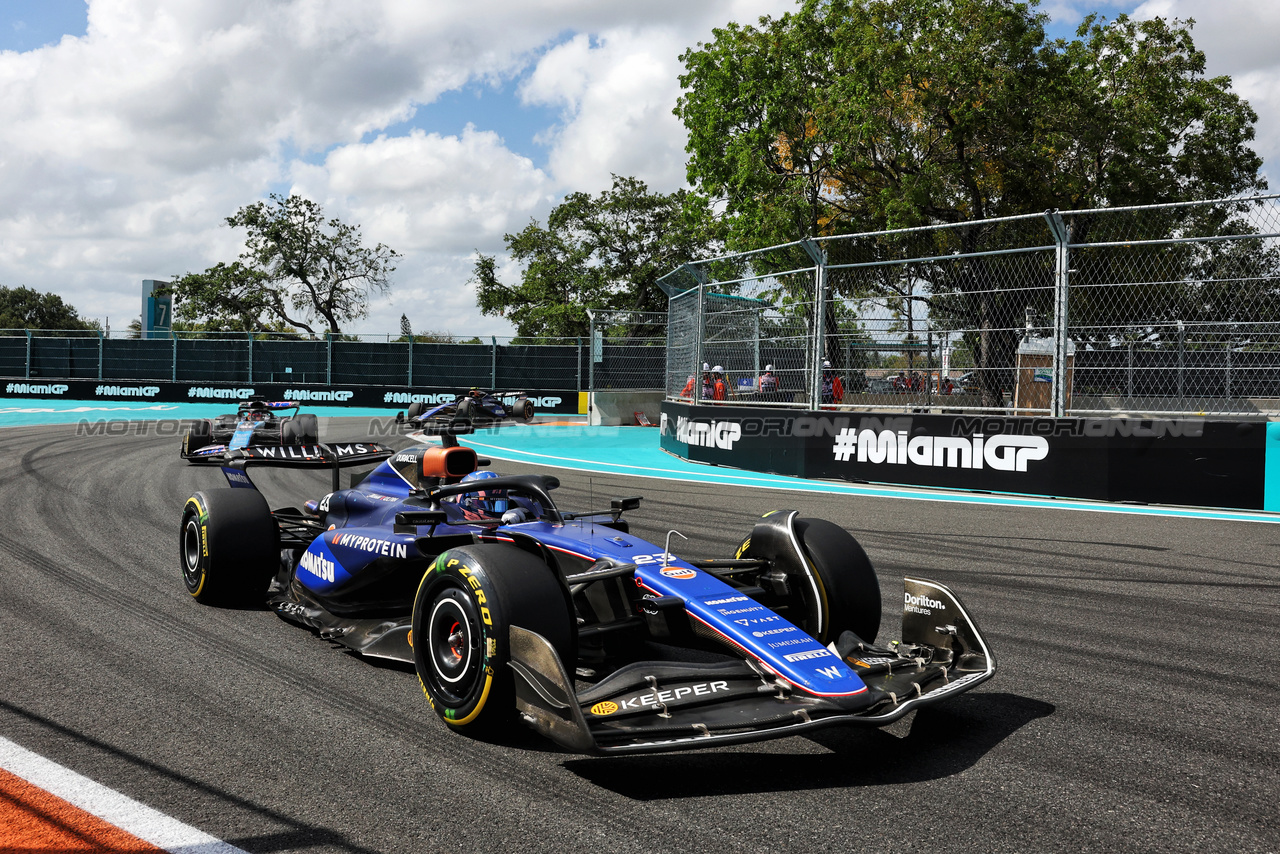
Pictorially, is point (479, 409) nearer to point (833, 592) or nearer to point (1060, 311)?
point (1060, 311)

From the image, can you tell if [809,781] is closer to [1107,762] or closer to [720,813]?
[720,813]

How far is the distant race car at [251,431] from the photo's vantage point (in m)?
10.9

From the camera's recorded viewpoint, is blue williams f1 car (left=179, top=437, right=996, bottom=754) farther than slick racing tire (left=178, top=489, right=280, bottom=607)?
No

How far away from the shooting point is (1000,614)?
500cm

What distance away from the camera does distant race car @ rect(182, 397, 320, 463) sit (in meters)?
10.9

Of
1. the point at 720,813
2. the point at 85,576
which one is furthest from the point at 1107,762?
the point at 85,576

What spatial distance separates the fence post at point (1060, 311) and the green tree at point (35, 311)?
87.8m

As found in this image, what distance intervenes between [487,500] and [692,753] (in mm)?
1931

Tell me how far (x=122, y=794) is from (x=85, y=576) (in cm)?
351

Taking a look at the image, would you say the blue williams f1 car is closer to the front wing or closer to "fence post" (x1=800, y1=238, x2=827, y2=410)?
the front wing

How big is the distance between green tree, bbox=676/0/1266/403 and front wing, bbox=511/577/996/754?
14.6 meters

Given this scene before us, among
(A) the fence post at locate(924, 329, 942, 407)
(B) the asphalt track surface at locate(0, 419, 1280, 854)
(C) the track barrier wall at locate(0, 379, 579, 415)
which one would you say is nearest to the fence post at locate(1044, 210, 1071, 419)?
(A) the fence post at locate(924, 329, 942, 407)

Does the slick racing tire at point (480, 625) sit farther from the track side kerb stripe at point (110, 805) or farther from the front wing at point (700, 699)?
the track side kerb stripe at point (110, 805)

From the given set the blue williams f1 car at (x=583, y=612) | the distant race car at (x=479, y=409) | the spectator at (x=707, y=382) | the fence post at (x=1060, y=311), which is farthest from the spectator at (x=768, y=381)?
the distant race car at (x=479, y=409)
